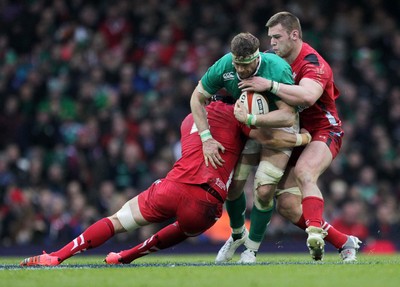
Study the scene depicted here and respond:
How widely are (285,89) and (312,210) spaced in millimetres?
1069

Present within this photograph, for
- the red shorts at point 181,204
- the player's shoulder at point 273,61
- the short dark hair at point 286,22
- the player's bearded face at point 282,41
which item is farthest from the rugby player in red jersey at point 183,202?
the short dark hair at point 286,22

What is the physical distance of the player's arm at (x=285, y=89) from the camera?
327 inches

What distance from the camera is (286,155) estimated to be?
8.77 meters

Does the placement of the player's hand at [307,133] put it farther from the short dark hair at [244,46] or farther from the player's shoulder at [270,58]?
the short dark hair at [244,46]

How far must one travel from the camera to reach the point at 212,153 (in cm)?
841

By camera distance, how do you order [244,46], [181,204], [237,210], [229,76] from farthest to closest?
[237,210] < [229,76] < [181,204] < [244,46]

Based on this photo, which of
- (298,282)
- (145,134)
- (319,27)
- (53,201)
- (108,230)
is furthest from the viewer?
(319,27)

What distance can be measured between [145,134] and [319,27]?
429 centimetres

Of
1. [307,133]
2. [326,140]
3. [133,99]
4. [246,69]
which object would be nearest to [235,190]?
[307,133]

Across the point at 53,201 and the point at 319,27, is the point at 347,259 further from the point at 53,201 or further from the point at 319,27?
the point at 319,27

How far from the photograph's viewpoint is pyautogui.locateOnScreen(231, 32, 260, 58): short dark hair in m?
8.12

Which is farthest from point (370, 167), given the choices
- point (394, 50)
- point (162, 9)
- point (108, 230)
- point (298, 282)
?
point (298, 282)

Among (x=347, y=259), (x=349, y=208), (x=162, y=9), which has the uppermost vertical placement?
(x=162, y=9)

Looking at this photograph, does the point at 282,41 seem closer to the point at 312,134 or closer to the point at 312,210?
the point at 312,134
